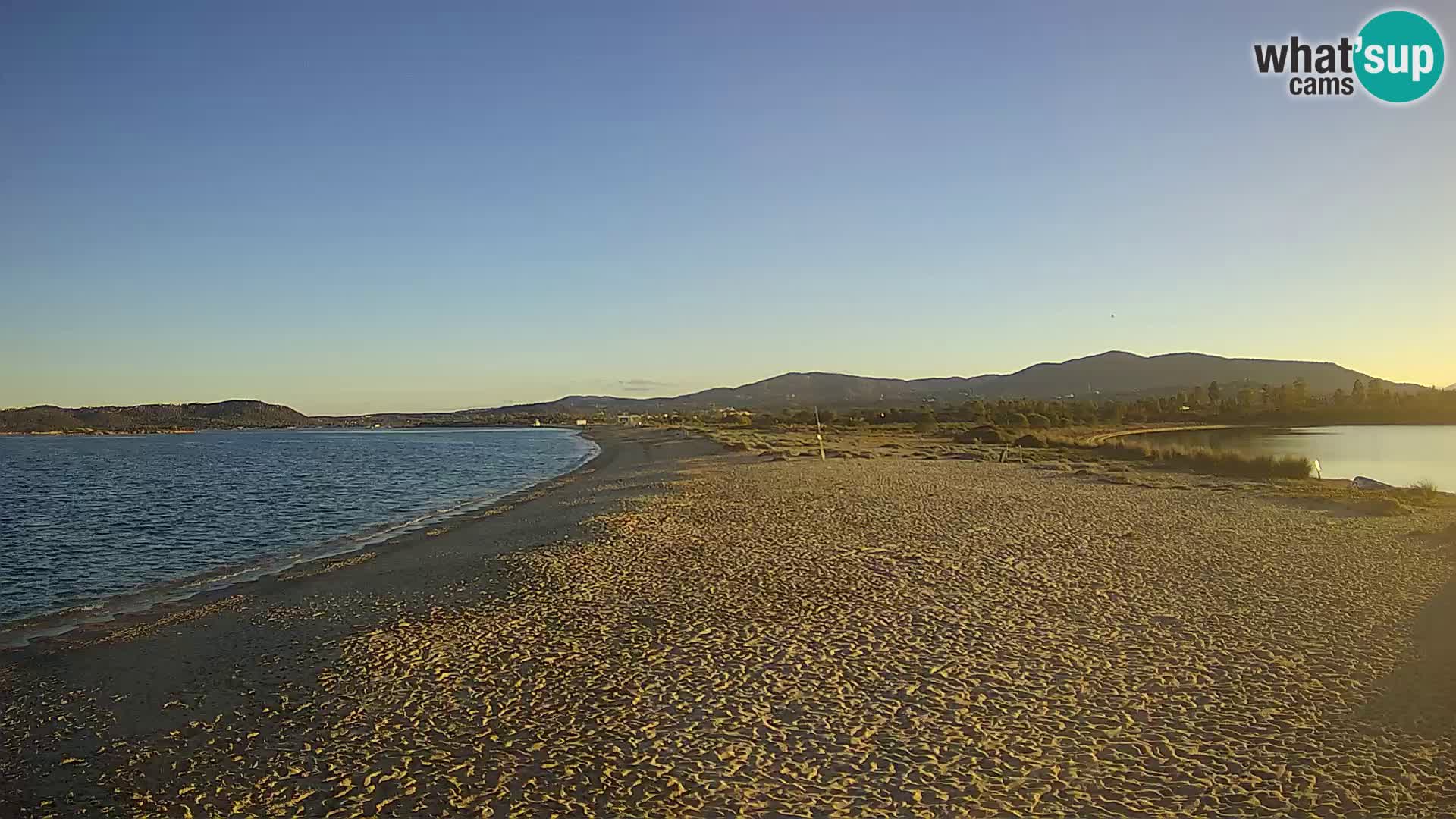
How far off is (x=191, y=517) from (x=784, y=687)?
2518 cm

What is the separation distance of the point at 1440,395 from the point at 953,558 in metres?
98.2

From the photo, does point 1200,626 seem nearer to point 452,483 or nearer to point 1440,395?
point 452,483

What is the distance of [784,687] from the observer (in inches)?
336

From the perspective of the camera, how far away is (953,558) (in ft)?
49.1

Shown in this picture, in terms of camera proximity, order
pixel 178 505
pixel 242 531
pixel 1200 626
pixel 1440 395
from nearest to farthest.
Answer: pixel 1200 626, pixel 242 531, pixel 178 505, pixel 1440 395

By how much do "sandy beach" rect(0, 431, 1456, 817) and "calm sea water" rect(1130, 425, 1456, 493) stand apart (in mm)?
24385

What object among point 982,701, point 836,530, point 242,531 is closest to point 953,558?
point 836,530

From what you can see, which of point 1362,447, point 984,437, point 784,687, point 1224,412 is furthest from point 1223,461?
point 1224,412

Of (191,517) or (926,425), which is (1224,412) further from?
(191,517)

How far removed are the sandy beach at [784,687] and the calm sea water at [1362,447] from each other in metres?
24.4

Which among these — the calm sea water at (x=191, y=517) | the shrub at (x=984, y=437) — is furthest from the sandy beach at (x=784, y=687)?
the shrub at (x=984, y=437)

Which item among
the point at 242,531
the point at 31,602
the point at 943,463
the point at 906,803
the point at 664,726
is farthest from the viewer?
the point at 943,463

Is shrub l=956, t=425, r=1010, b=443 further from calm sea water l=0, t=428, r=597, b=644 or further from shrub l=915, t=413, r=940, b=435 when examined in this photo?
calm sea water l=0, t=428, r=597, b=644

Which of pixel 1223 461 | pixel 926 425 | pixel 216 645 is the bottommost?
pixel 1223 461
